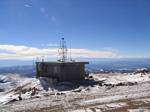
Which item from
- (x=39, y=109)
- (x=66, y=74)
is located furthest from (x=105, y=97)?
(x=66, y=74)

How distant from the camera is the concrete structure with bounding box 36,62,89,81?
44.8 metres

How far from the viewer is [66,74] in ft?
148

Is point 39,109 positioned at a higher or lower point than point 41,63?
lower

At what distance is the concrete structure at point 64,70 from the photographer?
44.8m

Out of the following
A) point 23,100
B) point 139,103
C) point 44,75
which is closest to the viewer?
point 139,103

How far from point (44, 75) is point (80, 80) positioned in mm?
6932

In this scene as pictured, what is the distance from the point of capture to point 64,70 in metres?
44.9

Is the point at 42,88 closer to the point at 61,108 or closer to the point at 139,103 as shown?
the point at 61,108

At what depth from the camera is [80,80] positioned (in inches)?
1844

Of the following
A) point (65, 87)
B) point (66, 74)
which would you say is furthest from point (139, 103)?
point (66, 74)

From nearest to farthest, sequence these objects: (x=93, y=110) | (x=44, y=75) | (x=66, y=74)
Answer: (x=93, y=110) → (x=66, y=74) → (x=44, y=75)

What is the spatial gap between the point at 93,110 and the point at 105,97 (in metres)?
6.19

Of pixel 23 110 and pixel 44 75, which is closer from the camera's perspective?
pixel 23 110

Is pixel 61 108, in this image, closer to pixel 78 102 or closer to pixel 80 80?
pixel 78 102
